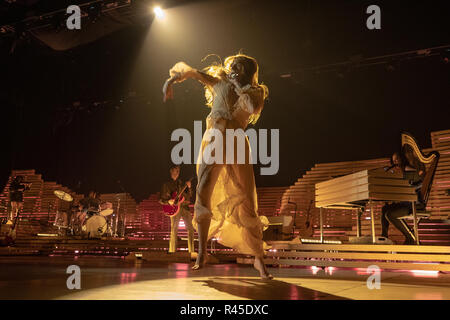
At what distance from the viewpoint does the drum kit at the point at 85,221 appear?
10.5 meters

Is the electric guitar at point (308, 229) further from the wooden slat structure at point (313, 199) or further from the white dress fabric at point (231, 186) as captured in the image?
the white dress fabric at point (231, 186)

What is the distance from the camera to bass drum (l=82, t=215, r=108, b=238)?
34.1ft

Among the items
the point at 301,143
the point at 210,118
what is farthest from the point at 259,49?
the point at 210,118

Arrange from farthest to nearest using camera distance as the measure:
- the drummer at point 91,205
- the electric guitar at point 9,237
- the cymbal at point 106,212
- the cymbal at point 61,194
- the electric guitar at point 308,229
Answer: the cymbal at point 61,194 → the cymbal at point 106,212 → the drummer at point 91,205 → the electric guitar at point 308,229 → the electric guitar at point 9,237

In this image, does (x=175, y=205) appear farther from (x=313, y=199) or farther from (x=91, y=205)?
(x=313, y=199)

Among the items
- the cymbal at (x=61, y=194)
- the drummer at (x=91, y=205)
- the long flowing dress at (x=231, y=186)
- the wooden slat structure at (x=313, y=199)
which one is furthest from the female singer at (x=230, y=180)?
the cymbal at (x=61, y=194)

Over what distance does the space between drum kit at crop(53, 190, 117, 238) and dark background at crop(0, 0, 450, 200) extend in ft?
8.94

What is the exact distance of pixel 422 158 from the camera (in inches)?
186

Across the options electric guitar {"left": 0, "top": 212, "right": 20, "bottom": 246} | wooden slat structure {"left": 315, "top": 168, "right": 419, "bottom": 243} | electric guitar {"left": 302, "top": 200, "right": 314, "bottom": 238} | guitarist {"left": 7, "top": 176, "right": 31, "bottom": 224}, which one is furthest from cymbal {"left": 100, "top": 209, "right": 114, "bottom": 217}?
wooden slat structure {"left": 315, "top": 168, "right": 419, "bottom": 243}

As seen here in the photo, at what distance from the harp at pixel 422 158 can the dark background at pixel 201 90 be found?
17.7ft

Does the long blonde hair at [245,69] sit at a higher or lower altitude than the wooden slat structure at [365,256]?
higher

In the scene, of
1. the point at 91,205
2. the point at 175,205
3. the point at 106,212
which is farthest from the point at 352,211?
the point at 91,205

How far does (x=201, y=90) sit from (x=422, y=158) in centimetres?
900
